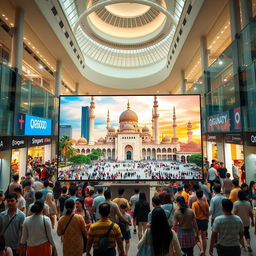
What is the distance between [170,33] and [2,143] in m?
27.0

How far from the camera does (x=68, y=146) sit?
8.32 meters

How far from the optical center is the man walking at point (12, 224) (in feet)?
11.6

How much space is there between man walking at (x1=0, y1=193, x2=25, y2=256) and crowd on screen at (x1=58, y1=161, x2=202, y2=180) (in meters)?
4.39

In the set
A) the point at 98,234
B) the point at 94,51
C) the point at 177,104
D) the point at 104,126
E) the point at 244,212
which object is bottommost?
the point at 244,212

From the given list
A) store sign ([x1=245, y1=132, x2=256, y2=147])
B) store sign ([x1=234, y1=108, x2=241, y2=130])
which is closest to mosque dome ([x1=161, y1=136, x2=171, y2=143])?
store sign ([x1=245, y1=132, x2=256, y2=147])

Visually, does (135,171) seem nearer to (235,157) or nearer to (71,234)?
(71,234)

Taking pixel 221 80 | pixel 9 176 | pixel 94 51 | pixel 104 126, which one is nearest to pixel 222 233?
pixel 104 126

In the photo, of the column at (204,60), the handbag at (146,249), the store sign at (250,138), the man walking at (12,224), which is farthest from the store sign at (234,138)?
the man walking at (12,224)

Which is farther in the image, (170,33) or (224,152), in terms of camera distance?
(170,33)

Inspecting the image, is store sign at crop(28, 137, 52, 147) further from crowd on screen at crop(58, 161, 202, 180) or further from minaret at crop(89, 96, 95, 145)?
minaret at crop(89, 96, 95, 145)

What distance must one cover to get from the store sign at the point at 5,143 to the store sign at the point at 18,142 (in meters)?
0.39

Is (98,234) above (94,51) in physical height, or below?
below

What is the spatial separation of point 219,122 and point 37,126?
12951 mm

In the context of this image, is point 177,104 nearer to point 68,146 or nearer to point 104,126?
point 104,126
